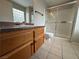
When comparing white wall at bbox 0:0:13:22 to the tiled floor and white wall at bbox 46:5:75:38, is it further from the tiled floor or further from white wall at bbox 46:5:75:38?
white wall at bbox 46:5:75:38

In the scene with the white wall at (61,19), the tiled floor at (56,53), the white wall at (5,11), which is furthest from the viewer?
the white wall at (61,19)

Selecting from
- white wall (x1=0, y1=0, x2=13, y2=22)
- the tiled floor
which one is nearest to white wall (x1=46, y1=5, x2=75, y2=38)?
the tiled floor

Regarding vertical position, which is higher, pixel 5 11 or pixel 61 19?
pixel 61 19

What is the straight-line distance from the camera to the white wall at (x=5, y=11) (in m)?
1.29

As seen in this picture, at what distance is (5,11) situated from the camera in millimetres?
1365

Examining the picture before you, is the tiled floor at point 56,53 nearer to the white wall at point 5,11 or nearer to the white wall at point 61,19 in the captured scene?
the white wall at point 5,11

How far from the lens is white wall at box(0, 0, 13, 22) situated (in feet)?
4.22

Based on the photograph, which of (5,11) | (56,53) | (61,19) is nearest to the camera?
(5,11)

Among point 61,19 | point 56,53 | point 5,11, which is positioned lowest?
point 56,53

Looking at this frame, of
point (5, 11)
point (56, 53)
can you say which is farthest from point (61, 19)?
point (5, 11)

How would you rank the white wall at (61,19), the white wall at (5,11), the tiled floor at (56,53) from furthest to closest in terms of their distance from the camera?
the white wall at (61,19) < the tiled floor at (56,53) < the white wall at (5,11)

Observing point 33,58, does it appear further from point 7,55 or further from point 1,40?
point 1,40

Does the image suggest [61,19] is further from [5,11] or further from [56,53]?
[5,11]

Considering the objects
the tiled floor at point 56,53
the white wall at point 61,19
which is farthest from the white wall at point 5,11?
the white wall at point 61,19
